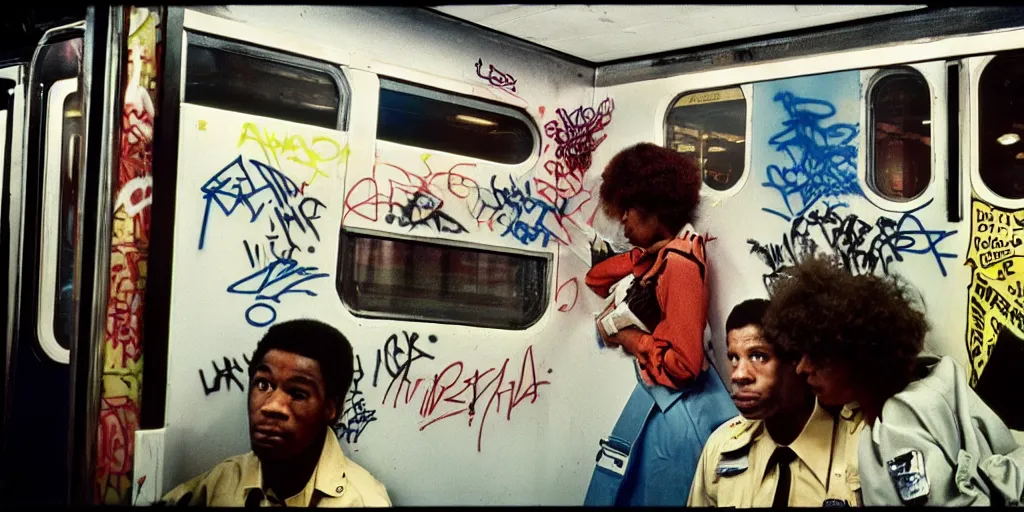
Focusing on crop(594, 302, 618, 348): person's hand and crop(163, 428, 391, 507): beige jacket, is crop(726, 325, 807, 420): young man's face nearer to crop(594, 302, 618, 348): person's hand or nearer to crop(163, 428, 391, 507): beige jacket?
crop(594, 302, 618, 348): person's hand

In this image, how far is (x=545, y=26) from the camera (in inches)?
180

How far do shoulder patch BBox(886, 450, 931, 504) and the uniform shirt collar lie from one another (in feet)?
7.78

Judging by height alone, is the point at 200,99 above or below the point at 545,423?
above

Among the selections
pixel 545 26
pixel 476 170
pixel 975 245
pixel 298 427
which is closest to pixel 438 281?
pixel 476 170

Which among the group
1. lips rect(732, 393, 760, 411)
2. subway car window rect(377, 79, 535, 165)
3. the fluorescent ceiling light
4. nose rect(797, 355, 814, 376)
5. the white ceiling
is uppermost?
the white ceiling

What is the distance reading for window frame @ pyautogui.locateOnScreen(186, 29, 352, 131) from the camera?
3.67 meters

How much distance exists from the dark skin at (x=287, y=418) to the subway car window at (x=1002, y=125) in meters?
3.00

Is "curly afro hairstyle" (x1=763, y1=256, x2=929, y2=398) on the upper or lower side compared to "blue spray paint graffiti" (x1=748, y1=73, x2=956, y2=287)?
lower

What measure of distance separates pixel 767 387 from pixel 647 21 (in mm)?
1863

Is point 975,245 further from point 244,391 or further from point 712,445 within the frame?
point 244,391

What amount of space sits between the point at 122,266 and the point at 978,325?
347 centimetres

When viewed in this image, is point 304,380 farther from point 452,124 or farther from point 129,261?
point 452,124

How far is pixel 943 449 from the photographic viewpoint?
149 inches

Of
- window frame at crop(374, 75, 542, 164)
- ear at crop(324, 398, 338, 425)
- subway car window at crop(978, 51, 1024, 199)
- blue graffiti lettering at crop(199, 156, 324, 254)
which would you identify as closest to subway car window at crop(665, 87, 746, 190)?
window frame at crop(374, 75, 542, 164)
